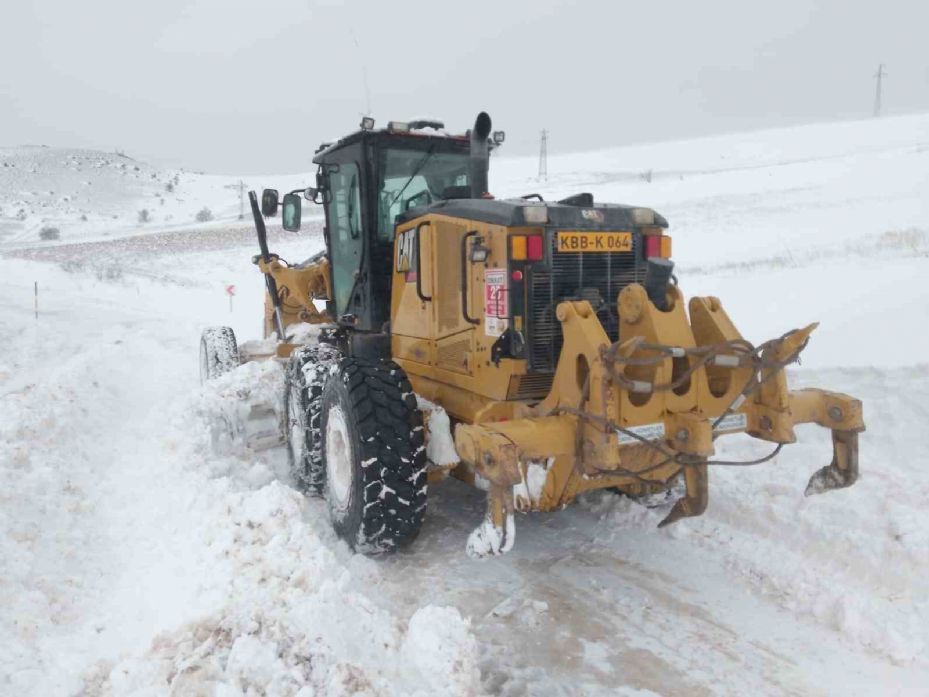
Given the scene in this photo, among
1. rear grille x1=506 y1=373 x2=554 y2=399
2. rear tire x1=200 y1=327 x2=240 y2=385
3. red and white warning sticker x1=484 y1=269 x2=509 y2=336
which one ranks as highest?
red and white warning sticker x1=484 y1=269 x2=509 y2=336

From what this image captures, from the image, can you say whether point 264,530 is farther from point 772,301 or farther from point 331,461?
point 772,301

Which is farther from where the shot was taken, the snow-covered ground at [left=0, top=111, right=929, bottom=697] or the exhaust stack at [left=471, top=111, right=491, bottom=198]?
the exhaust stack at [left=471, top=111, right=491, bottom=198]

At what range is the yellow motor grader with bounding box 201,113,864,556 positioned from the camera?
10.9 ft

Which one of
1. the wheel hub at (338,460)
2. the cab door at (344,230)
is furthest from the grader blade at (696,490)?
the cab door at (344,230)

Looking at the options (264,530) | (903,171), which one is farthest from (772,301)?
(903,171)

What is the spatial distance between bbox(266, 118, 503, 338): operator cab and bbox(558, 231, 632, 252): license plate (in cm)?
146

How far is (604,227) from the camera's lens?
13.4ft

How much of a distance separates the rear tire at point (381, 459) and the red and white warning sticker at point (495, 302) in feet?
2.27

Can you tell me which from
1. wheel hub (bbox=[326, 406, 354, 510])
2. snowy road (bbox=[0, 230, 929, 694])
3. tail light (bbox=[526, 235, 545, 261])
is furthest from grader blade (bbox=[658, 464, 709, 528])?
wheel hub (bbox=[326, 406, 354, 510])

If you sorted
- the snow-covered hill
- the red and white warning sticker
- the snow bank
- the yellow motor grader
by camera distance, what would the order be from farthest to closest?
the snow-covered hill → the red and white warning sticker → the yellow motor grader → the snow bank

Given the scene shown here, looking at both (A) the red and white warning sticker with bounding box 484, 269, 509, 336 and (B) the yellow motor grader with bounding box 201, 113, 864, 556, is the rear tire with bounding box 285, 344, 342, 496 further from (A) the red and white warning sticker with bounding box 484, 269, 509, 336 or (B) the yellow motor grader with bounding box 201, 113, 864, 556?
(A) the red and white warning sticker with bounding box 484, 269, 509, 336

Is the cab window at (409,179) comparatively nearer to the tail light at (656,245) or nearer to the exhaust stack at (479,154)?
the exhaust stack at (479,154)

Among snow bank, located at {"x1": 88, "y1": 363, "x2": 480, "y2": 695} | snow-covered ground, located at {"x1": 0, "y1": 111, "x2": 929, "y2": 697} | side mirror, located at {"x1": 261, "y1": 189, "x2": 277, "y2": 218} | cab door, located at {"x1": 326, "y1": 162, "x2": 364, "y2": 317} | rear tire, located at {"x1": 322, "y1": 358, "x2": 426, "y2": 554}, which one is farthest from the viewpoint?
side mirror, located at {"x1": 261, "y1": 189, "x2": 277, "y2": 218}

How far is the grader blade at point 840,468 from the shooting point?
3713 mm
